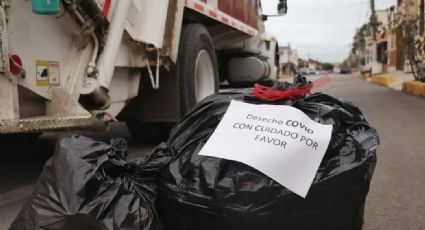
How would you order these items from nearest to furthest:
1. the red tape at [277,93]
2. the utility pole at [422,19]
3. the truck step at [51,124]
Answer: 1. the red tape at [277,93]
2. the truck step at [51,124]
3. the utility pole at [422,19]

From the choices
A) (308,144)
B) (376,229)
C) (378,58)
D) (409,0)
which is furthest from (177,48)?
(378,58)

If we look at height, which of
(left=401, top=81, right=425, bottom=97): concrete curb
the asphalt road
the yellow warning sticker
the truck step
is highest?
the yellow warning sticker

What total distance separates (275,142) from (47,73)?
1.78 meters

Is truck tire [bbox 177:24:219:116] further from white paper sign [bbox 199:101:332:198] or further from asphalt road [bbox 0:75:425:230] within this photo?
white paper sign [bbox 199:101:332:198]

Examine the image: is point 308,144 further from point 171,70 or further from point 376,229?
point 171,70

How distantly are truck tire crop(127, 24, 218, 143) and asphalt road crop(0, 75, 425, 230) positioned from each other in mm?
209

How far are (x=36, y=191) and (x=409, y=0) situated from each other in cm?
1568

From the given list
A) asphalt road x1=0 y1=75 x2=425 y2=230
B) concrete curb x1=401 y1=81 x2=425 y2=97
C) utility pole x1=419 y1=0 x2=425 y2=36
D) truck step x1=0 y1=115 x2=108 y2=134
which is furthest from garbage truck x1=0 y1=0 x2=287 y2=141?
utility pole x1=419 y1=0 x2=425 y2=36

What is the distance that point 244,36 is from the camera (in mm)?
7488

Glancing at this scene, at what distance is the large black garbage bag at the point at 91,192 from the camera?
6.12ft

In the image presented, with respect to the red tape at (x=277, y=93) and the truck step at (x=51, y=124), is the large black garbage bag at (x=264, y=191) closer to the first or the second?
the red tape at (x=277, y=93)

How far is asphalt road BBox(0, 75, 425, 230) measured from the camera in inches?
124

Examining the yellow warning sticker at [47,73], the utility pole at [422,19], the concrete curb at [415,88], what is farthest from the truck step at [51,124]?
the utility pole at [422,19]

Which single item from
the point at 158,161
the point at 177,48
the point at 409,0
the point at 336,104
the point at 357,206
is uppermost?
the point at 409,0
